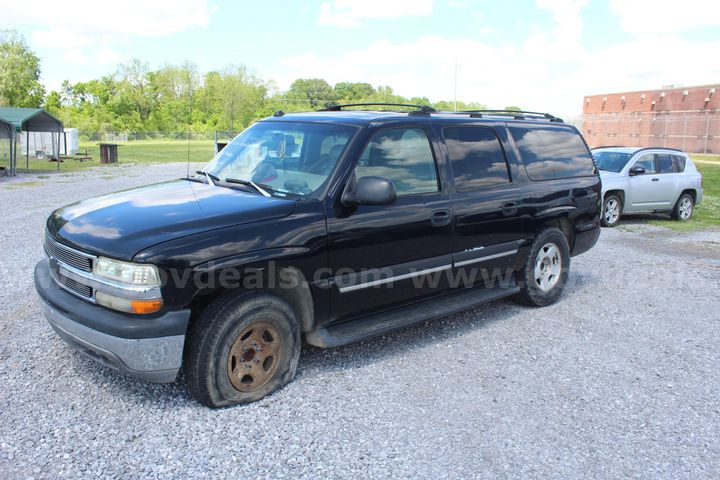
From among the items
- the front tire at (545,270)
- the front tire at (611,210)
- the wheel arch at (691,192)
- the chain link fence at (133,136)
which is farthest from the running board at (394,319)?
the chain link fence at (133,136)

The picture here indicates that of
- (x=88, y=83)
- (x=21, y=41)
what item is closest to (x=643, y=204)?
(x=21, y=41)

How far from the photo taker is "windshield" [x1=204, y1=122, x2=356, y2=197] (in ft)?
14.8

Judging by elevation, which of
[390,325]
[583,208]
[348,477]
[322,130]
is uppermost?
[322,130]

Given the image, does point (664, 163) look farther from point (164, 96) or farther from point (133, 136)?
point (164, 96)

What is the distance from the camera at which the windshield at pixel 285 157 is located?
178 inches

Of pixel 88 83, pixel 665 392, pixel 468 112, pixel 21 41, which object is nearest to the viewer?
pixel 665 392

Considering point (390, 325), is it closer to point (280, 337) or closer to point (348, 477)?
point (280, 337)

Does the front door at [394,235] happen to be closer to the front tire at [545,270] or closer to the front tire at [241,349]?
the front tire at [241,349]

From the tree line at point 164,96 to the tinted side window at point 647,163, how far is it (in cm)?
4279

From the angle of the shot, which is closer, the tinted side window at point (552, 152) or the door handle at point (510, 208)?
the door handle at point (510, 208)

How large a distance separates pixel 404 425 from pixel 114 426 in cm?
179

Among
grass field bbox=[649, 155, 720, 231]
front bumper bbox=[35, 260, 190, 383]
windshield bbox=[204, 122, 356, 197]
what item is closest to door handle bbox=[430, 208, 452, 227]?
windshield bbox=[204, 122, 356, 197]

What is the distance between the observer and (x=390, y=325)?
4.70m

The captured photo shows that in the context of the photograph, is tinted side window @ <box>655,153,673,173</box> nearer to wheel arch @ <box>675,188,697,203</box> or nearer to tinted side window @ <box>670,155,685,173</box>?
tinted side window @ <box>670,155,685,173</box>
